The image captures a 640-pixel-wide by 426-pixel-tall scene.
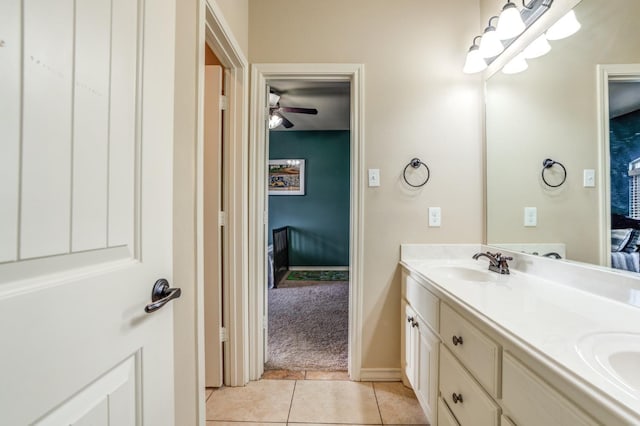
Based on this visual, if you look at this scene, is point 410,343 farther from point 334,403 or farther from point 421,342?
point 334,403

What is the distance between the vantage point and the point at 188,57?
98 centimetres

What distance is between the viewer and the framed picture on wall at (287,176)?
4.74 metres

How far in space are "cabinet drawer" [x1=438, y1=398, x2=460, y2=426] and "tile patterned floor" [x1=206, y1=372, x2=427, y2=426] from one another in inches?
13.8

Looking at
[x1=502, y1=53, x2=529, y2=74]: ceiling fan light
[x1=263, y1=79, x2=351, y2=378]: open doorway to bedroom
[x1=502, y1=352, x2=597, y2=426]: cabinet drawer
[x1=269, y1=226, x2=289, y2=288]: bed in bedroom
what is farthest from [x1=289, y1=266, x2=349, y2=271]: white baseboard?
[x1=502, y1=352, x2=597, y2=426]: cabinet drawer

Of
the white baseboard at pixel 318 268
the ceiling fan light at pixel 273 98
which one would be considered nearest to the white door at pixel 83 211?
the ceiling fan light at pixel 273 98

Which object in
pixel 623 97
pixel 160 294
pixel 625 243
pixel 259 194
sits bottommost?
pixel 160 294

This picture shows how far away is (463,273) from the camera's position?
4.93 feet

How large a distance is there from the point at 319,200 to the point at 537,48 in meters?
3.65

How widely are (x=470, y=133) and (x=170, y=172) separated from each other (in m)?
1.83

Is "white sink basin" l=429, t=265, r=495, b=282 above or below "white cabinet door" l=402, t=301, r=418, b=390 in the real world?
above

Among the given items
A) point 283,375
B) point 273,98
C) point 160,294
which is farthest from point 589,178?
point 273,98

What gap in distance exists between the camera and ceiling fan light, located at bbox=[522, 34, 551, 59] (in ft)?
4.19

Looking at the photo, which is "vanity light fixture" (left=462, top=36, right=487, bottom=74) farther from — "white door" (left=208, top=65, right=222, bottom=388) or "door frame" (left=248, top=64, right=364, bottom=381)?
"white door" (left=208, top=65, right=222, bottom=388)

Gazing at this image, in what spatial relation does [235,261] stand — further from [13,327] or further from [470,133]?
[470,133]
